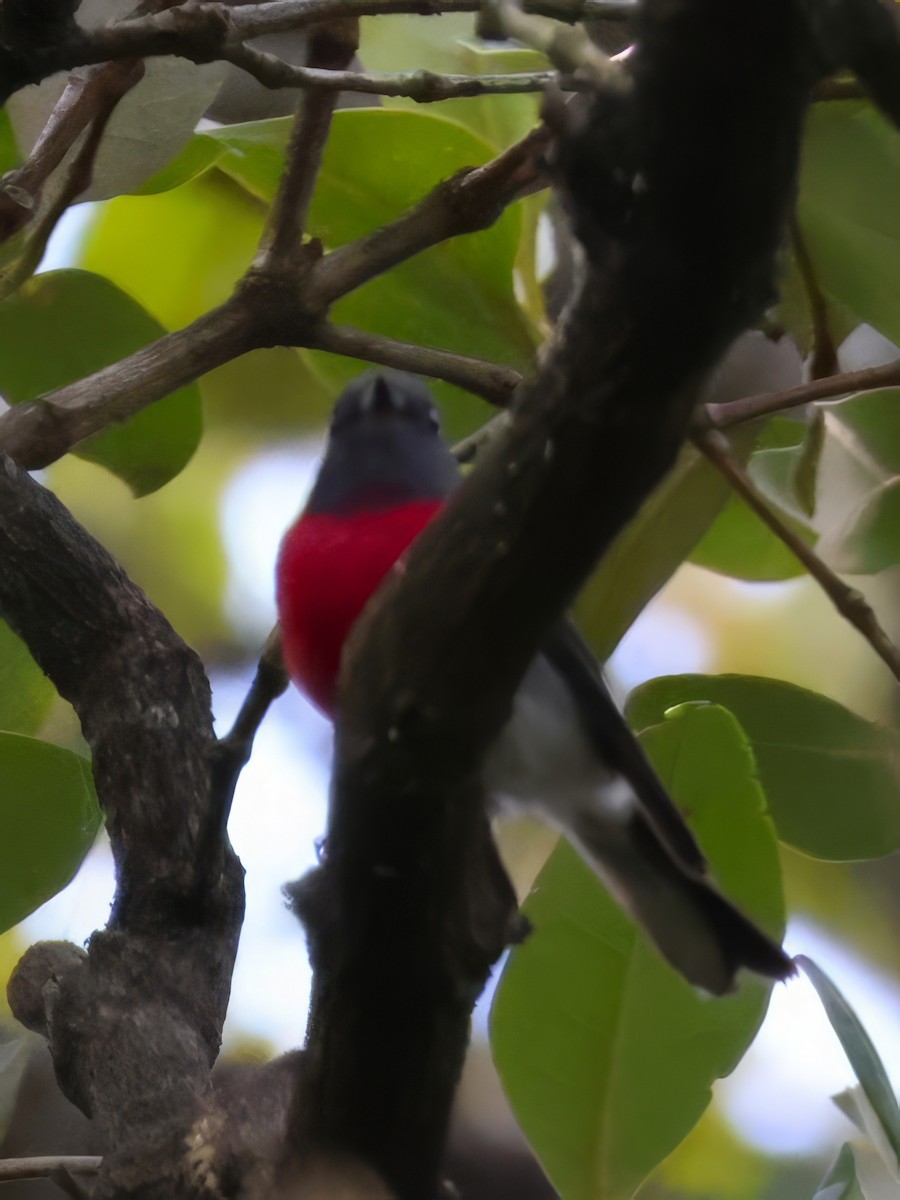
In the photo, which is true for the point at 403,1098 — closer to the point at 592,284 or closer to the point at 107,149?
the point at 592,284

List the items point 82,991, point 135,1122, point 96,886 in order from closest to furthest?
point 135,1122 < point 82,991 < point 96,886

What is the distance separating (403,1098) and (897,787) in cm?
60

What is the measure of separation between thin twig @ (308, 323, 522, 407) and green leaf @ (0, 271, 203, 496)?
0.88 ft

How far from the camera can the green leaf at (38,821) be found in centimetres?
102

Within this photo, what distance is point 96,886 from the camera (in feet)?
4.88

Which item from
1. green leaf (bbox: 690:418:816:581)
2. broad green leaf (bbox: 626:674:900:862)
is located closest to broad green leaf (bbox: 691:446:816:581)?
green leaf (bbox: 690:418:816:581)

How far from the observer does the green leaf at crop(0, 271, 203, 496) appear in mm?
1274

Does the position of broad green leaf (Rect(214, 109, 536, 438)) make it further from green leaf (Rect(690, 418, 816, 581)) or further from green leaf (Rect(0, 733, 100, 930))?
green leaf (Rect(0, 733, 100, 930))

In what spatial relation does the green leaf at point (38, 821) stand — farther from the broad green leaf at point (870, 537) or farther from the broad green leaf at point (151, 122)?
the broad green leaf at point (870, 537)

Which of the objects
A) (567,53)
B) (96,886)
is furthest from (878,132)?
(96,886)

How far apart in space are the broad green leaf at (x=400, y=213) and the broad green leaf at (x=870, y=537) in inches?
14.5

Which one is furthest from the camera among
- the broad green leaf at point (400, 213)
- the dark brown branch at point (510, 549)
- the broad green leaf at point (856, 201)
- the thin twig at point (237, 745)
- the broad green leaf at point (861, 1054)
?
the broad green leaf at point (400, 213)

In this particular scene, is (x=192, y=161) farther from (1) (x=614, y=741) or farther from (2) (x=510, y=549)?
(2) (x=510, y=549)

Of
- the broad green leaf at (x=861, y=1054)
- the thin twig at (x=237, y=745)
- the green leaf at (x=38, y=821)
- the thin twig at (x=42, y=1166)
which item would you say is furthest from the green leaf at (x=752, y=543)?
the thin twig at (x=42, y=1166)
